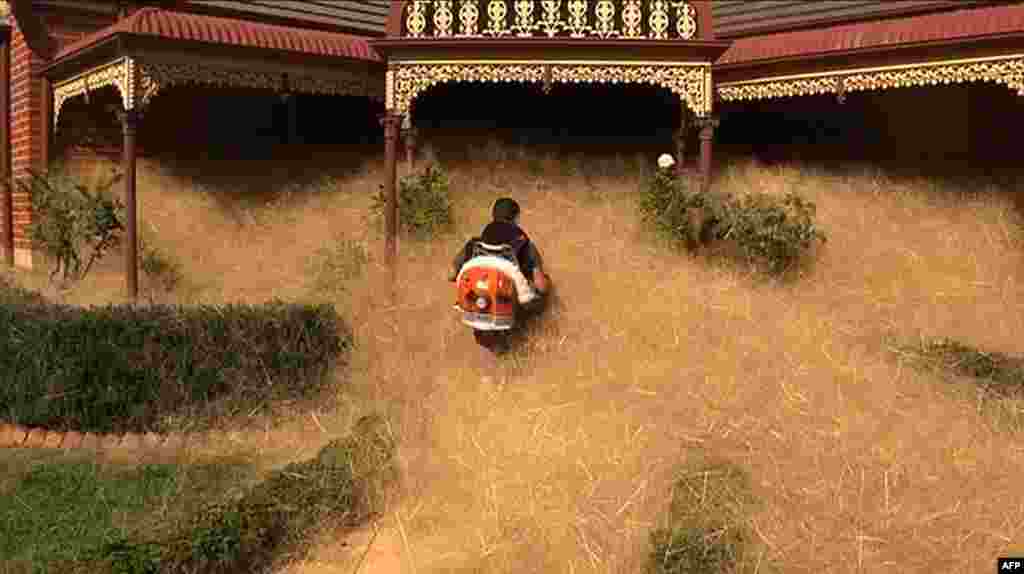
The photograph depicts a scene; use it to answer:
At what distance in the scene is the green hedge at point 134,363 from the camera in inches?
261

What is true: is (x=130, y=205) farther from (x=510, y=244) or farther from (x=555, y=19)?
(x=555, y=19)

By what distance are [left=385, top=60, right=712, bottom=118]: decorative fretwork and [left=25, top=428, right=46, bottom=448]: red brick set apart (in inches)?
212

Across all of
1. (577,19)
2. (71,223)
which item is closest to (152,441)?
(71,223)

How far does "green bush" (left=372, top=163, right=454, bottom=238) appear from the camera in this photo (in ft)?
33.8

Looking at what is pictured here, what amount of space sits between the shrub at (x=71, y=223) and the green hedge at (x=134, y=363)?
2.38m

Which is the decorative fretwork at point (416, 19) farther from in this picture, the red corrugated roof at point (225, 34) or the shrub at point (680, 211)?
the shrub at point (680, 211)

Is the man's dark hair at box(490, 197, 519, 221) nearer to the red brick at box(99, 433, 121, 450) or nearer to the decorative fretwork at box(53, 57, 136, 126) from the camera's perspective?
the red brick at box(99, 433, 121, 450)

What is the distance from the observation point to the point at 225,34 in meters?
9.59

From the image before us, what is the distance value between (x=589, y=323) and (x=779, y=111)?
295 inches

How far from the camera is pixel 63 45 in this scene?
11.2 metres

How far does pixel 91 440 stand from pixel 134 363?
68 cm

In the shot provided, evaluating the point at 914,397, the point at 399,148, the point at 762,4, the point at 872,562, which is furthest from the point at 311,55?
the point at 872,562

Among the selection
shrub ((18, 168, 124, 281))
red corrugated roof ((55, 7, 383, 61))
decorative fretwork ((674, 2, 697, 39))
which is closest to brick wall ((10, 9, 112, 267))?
red corrugated roof ((55, 7, 383, 61))

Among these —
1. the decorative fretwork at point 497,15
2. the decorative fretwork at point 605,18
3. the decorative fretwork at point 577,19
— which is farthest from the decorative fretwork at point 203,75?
the decorative fretwork at point 605,18
